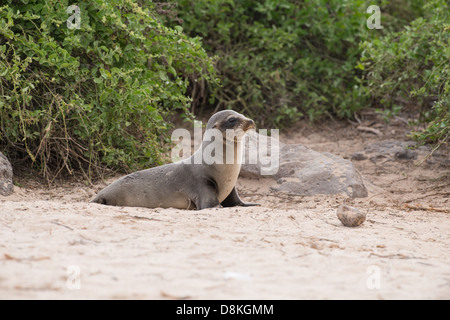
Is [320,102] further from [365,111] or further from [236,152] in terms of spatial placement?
[236,152]

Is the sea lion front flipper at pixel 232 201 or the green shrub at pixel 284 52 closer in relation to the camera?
the sea lion front flipper at pixel 232 201

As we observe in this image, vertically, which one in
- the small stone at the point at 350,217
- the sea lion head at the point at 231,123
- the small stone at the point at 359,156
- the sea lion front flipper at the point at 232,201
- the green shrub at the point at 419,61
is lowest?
the sea lion front flipper at the point at 232,201

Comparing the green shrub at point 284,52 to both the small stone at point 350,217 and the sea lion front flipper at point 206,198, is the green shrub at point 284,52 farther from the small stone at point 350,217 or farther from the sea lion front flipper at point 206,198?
the small stone at point 350,217

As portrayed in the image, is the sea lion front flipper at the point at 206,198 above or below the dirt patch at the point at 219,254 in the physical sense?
below

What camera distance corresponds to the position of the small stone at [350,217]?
170 inches

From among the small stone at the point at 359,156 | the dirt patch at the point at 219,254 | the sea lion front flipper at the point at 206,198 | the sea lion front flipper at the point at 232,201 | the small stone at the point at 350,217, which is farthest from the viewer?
the small stone at the point at 359,156

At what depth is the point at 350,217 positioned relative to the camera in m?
4.32

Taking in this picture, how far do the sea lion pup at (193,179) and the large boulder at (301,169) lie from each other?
1184mm

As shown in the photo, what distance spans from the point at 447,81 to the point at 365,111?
3.65m

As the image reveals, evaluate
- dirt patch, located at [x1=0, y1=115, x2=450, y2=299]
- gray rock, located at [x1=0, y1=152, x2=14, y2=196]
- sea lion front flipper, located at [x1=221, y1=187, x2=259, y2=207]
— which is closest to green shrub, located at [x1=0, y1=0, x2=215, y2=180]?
gray rock, located at [x1=0, y1=152, x2=14, y2=196]

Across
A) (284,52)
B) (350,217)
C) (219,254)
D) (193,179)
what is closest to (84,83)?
(193,179)

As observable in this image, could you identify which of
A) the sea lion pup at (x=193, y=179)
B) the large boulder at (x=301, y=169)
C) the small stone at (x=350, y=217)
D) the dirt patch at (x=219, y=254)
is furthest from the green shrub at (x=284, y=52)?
the small stone at (x=350, y=217)

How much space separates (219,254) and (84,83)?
3.88 meters
